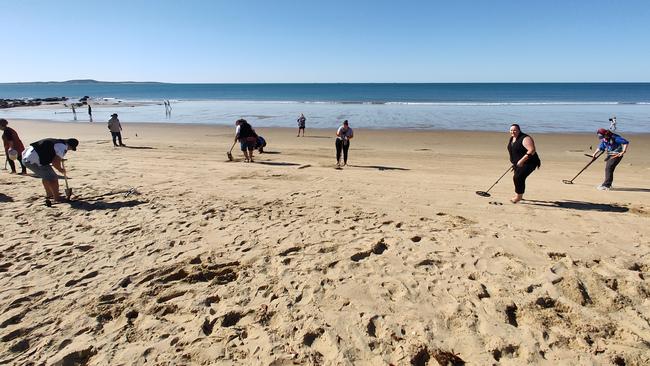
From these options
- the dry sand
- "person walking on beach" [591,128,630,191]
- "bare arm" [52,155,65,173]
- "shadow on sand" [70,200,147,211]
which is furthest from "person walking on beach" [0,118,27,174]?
"person walking on beach" [591,128,630,191]

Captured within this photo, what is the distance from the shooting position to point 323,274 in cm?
407

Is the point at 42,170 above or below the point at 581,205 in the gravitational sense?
above

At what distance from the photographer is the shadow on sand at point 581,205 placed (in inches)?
249

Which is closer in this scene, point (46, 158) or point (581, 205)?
point (46, 158)

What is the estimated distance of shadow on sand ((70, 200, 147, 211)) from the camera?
6.41m

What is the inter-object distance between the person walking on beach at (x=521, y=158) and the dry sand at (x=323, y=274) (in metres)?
0.41

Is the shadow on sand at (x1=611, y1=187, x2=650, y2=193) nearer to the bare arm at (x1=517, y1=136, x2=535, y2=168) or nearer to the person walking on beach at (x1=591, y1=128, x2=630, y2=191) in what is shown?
the person walking on beach at (x1=591, y1=128, x2=630, y2=191)

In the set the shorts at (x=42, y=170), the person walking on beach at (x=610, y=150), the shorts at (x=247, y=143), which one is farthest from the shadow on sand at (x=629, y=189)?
the shorts at (x=42, y=170)

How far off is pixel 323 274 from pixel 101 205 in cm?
478

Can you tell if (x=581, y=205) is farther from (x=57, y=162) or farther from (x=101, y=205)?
(x=57, y=162)

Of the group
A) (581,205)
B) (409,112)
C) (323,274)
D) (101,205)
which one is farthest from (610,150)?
(409,112)

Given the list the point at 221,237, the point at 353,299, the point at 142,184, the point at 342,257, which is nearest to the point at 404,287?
the point at 353,299

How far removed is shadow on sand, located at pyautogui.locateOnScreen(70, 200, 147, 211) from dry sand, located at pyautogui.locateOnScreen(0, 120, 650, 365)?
0.21 feet

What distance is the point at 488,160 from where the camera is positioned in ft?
40.1
